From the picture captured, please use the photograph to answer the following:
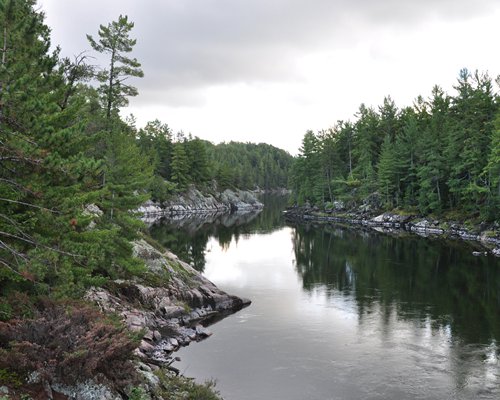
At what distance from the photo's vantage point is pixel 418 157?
81.4 metres

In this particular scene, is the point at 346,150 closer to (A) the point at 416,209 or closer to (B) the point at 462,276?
(A) the point at 416,209

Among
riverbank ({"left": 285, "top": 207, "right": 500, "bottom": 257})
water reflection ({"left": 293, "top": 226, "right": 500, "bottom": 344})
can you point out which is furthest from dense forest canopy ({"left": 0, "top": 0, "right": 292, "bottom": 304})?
riverbank ({"left": 285, "top": 207, "right": 500, "bottom": 257})

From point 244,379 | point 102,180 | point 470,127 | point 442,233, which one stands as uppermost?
point 470,127

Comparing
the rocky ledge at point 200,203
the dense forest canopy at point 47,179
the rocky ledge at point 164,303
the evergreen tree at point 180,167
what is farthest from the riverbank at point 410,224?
the dense forest canopy at point 47,179

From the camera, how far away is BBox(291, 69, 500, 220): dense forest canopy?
2530 inches

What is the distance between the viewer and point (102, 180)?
26078 millimetres

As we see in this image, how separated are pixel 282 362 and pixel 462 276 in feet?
83.3

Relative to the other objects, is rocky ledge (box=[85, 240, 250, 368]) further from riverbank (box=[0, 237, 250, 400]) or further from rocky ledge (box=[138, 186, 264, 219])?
rocky ledge (box=[138, 186, 264, 219])

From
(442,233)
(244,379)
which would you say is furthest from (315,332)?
(442,233)

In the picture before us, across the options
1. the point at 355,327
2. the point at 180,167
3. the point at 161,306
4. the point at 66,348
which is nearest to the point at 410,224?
the point at 355,327

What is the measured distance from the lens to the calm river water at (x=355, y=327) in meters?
19.6

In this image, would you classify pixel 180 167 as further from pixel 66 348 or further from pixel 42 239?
pixel 66 348

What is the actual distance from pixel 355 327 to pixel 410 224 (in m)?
54.8

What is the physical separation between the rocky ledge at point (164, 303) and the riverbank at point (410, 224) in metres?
34.0
